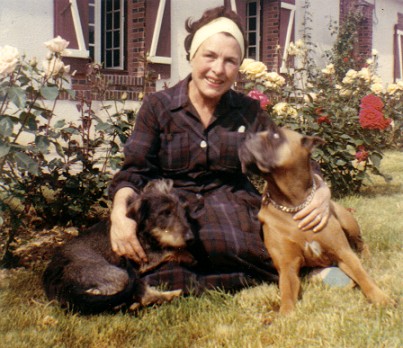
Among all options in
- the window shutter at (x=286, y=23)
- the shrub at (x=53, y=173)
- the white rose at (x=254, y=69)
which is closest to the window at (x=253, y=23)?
the window shutter at (x=286, y=23)

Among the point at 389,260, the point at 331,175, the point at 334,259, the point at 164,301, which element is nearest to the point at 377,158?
the point at 331,175

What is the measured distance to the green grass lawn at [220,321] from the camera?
2678 millimetres

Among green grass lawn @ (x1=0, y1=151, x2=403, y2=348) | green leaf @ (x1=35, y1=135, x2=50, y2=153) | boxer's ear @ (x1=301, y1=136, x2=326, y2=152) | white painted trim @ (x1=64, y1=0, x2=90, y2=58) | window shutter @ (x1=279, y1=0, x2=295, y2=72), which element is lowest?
green grass lawn @ (x1=0, y1=151, x2=403, y2=348)

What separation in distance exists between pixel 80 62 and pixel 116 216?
206 inches

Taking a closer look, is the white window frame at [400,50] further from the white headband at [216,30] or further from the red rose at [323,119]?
the white headband at [216,30]

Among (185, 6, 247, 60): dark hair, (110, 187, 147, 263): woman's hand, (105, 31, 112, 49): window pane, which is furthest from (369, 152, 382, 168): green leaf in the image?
(105, 31, 112, 49): window pane

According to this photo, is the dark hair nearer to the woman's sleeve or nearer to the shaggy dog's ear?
the woman's sleeve

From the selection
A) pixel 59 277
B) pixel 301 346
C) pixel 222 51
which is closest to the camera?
pixel 301 346

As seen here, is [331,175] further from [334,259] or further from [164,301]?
[164,301]

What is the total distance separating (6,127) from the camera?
11.3 feet

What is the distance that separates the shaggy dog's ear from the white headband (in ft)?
2.90

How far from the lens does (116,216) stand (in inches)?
129

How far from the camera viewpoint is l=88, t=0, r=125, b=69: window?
9273mm

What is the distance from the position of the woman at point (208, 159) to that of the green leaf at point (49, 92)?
568mm
